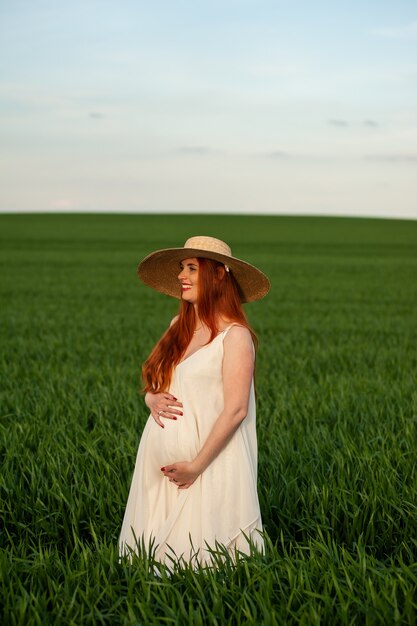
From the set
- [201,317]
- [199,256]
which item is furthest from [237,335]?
[199,256]

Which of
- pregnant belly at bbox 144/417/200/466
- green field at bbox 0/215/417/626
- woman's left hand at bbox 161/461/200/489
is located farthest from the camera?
pregnant belly at bbox 144/417/200/466

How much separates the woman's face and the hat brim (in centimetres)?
4

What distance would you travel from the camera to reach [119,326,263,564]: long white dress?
368cm

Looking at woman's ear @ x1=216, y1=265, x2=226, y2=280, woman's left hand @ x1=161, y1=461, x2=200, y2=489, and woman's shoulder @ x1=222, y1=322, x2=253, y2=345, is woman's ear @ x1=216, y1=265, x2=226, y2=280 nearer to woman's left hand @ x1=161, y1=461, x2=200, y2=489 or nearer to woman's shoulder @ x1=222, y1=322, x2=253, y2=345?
woman's shoulder @ x1=222, y1=322, x2=253, y2=345

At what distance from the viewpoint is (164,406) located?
377 centimetres

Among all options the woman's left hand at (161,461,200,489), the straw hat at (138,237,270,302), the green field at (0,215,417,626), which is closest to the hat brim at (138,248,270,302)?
the straw hat at (138,237,270,302)

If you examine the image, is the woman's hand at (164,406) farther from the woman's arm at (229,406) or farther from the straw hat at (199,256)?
the straw hat at (199,256)

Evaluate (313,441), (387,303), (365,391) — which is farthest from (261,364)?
(387,303)

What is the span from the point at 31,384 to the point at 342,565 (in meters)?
6.51

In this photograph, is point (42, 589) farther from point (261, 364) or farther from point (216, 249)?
point (261, 364)

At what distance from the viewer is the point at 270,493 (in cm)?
513

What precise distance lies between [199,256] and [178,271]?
447 mm

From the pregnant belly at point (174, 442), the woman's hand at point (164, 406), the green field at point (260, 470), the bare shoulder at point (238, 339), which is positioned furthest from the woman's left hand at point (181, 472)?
the bare shoulder at point (238, 339)

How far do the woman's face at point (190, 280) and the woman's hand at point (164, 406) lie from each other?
45cm
